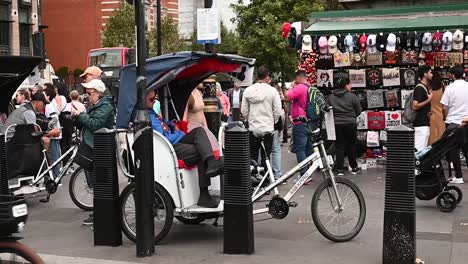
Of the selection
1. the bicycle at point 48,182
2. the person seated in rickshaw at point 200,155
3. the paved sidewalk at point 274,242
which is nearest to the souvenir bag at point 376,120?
the paved sidewalk at point 274,242

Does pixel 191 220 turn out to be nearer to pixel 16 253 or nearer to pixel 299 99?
pixel 16 253

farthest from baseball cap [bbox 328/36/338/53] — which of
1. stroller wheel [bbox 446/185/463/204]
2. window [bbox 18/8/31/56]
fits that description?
window [bbox 18/8/31/56]

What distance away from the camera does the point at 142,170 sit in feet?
23.0

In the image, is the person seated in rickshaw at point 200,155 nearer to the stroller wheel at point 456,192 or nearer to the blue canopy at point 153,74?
the blue canopy at point 153,74

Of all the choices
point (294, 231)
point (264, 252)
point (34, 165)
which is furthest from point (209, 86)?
point (264, 252)

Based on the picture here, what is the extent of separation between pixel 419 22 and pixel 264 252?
846 centimetres

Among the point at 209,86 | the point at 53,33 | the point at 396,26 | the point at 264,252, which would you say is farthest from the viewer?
the point at 53,33

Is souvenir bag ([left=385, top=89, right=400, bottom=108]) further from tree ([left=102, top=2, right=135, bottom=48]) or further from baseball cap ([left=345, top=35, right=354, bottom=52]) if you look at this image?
tree ([left=102, top=2, right=135, bottom=48])

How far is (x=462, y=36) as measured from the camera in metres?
13.2

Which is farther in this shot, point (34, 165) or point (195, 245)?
point (34, 165)

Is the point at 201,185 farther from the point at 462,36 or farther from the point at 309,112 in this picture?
the point at 462,36

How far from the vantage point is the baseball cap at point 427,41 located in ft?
44.4

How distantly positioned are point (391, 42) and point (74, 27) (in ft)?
170

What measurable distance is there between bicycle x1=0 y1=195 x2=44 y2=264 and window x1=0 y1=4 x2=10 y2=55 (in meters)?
42.9
